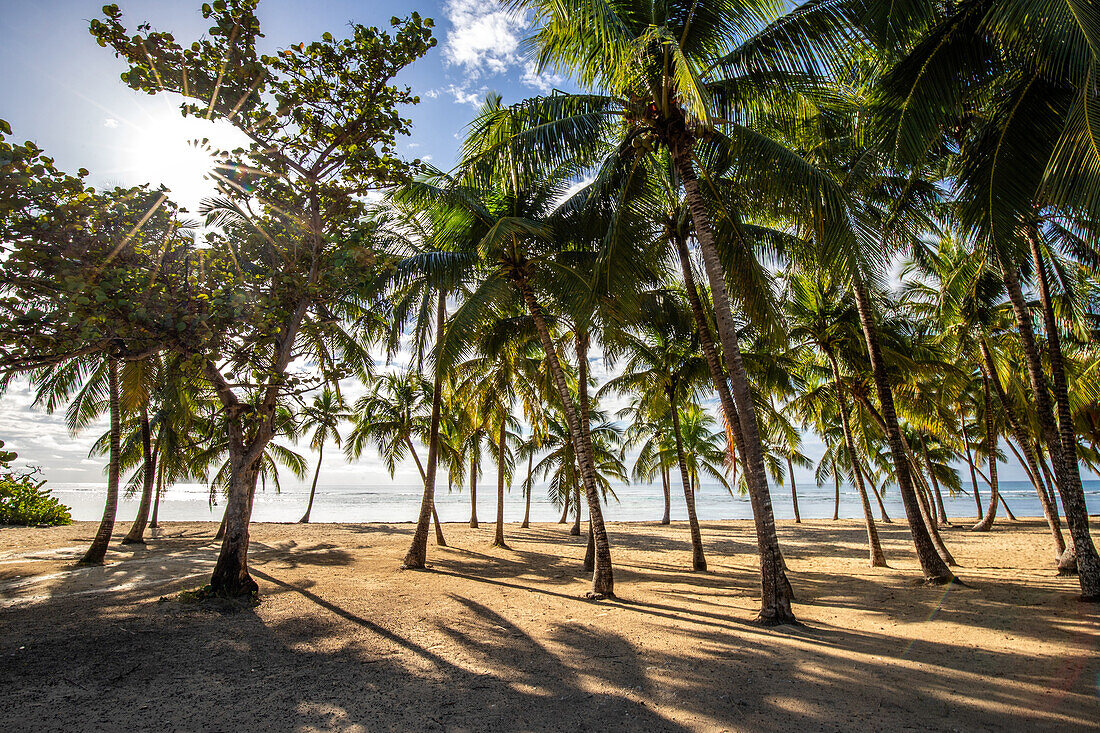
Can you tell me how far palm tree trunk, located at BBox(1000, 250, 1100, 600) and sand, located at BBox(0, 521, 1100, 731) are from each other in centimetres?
66

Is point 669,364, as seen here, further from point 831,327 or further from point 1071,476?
point 1071,476

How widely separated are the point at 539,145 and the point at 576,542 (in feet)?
48.0

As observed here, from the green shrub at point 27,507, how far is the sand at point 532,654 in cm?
1037

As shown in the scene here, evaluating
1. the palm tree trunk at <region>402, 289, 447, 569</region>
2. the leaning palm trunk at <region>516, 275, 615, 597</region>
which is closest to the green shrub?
the palm tree trunk at <region>402, 289, 447, 569</region>

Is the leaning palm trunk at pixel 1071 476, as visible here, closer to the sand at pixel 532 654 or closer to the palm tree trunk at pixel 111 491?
the sand at pixel 532 654

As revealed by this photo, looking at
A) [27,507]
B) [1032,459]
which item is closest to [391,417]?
[27,507]

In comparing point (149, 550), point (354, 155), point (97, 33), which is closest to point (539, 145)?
point (354, 155)

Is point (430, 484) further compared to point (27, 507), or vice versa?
point (27, 507)

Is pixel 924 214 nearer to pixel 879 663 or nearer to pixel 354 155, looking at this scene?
pixel 879 663

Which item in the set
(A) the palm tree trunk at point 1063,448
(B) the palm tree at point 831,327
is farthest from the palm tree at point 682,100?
(B) the palm tree at point 831,327

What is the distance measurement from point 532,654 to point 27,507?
76.0ft

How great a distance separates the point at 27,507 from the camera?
18188mm

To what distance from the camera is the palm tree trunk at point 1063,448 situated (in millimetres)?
7031

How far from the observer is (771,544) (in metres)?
6.48
